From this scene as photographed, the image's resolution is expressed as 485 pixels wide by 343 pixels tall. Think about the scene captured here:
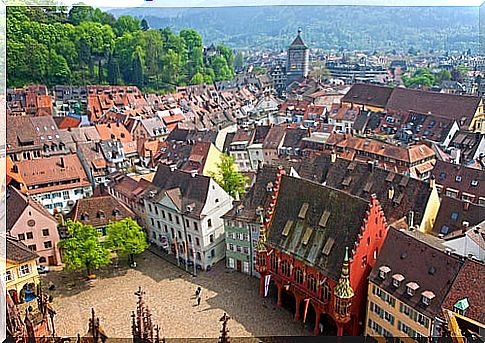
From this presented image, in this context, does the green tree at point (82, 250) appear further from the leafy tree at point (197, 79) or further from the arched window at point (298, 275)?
the leafy tree at point (197, 79)

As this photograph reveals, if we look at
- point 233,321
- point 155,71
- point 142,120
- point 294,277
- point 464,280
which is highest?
point 155,71

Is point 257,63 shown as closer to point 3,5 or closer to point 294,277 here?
point 294,277

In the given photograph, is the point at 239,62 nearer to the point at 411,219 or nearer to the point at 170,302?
the point at 411,219

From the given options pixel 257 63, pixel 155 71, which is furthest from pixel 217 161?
pixel 257 63

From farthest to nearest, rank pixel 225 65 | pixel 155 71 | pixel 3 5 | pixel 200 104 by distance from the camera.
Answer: pixel 225 65 → pixel 155 71 → pixel 200 104 → pixel 3 5

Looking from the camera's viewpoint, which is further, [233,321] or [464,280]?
[233,321]

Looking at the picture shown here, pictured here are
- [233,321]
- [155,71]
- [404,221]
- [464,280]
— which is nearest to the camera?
[464,280]

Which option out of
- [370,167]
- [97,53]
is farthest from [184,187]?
[97,53]

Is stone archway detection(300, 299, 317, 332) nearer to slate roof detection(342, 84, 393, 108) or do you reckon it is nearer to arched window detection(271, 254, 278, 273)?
arched window detection(271, 254, 278, 273)
